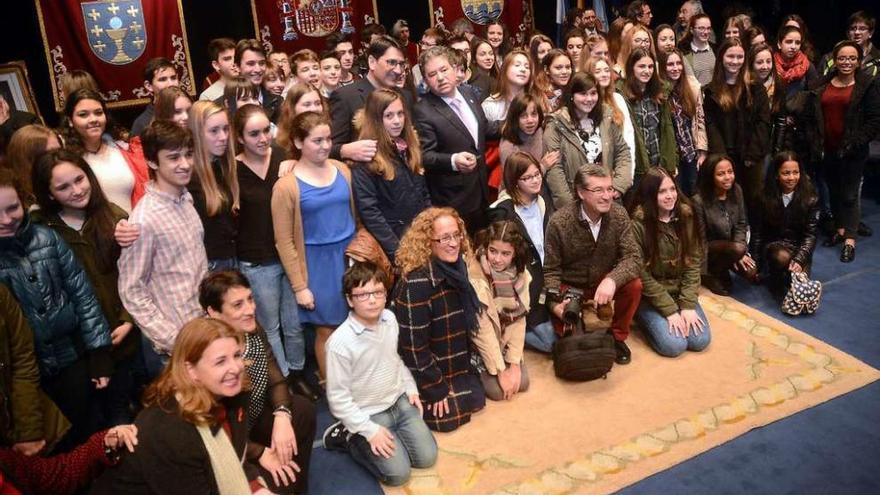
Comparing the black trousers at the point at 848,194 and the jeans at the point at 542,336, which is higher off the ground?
the black trousers at the point at 848,194

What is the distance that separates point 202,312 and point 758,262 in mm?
3503

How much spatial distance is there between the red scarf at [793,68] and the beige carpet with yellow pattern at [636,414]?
7.59 ft

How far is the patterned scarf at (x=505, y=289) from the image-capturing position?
3.83 metres

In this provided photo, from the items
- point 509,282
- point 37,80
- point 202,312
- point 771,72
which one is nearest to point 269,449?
point 202,312

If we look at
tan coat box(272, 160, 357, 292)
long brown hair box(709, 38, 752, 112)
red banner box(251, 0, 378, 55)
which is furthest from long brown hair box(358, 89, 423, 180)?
red banner box(251, 0, 378, 55)

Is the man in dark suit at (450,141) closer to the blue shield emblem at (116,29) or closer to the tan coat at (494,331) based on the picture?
the tan coat at (494,331)

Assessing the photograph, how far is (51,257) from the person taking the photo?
2.93 m

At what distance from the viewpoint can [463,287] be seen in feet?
11.6

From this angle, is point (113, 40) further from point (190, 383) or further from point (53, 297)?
point (190, 383)

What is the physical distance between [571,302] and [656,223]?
2.40ft

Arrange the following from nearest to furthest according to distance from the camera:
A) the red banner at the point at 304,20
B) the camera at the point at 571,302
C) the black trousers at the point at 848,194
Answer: the camera at the point at 571,302 → the black trousers at the point at 848,194 → the red banner at the point at 304,20

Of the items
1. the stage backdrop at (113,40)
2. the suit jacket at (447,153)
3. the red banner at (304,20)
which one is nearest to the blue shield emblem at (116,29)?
the stage backdrop at (113,40)

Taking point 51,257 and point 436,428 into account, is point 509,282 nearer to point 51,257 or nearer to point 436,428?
point 436,428

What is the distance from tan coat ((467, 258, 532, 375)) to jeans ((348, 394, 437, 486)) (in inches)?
20.3
